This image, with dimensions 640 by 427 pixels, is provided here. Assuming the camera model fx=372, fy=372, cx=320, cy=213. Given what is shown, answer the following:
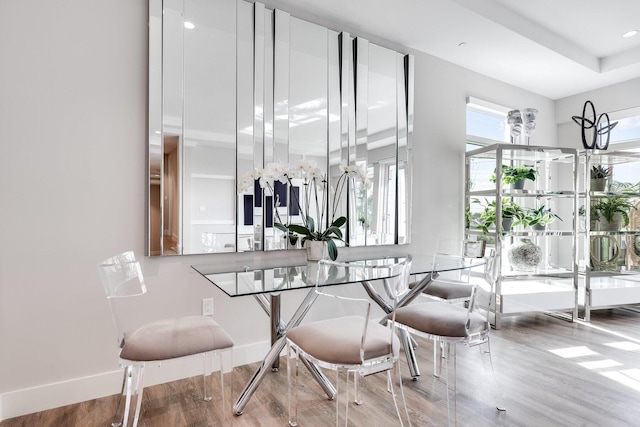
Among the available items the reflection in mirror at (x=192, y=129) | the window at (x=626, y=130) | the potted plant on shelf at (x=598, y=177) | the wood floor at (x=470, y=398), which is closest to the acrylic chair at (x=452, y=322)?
the wood floor at (x=470, y=398)

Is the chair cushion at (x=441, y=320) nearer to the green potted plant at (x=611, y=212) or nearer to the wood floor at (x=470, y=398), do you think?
the wood floor at (x=470, y=398)

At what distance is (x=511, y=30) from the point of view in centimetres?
305

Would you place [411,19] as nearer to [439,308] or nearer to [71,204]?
[439,308]

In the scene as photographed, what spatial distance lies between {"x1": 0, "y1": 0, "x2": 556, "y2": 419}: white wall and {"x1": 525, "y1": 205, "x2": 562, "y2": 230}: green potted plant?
3.09 m

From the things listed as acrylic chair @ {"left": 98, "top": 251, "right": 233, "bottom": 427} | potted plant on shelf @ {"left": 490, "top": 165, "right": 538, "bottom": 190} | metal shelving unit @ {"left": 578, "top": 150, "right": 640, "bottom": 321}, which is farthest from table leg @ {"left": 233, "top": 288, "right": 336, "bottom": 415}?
metal shelving unit @ {"left": 578, "top": 150, "right": 640, "bottom": 321}

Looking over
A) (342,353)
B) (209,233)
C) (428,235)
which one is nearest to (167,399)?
(209,233)

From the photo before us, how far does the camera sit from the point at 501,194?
3482 millimetres

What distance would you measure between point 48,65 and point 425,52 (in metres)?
2.98

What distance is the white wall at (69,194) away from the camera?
74.9 inches

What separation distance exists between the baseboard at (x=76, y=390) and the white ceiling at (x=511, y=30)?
255 centimetres

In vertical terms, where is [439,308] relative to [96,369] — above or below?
above

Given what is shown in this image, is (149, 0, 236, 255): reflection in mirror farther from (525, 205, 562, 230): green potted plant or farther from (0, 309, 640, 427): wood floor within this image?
(525, 205, 562, 230): green potted plant

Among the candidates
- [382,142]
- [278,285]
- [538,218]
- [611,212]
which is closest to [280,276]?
[278,285]

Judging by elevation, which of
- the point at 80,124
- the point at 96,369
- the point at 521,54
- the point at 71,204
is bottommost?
the point at 96,369
